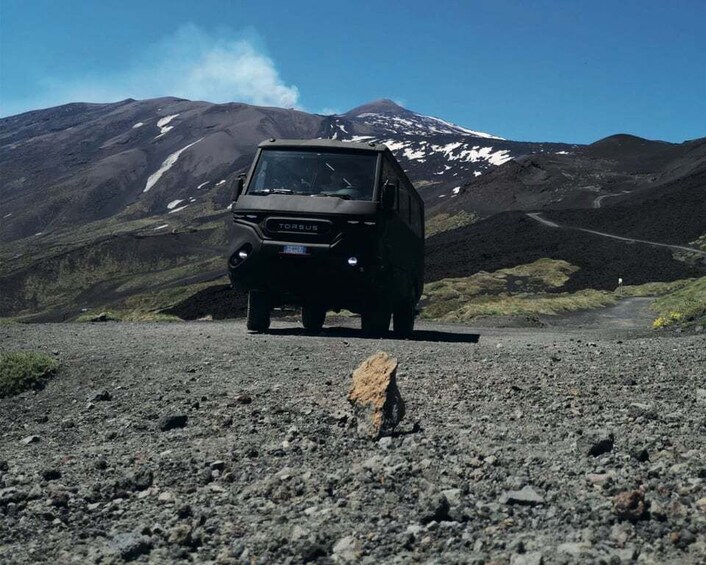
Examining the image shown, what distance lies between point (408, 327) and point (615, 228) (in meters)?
55.7

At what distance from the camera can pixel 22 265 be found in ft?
375

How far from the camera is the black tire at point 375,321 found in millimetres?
14031

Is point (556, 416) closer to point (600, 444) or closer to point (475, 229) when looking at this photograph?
point (600, 444)

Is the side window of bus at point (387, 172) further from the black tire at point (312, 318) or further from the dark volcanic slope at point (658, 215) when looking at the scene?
the dark volcanic slope at point (658, 215)

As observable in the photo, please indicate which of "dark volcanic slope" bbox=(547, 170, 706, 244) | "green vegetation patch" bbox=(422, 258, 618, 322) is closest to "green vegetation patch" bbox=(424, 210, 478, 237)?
"dark volcanic slope" bbox=(547, 170, 706, 244)

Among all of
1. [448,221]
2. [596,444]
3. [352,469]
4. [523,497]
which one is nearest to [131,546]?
[352,469]

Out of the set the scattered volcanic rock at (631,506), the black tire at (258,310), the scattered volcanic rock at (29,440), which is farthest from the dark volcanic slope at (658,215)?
the scattered volcanic rock at (631,506)

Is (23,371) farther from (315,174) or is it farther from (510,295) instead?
(510,295)

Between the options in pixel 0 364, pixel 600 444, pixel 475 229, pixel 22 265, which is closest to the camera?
pixel 600 444

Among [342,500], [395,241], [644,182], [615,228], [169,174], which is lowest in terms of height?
[342,500]

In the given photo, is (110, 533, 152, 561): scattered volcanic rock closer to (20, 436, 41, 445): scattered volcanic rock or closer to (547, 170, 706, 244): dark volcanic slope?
(20, 436, 41, 445): scattered volcanic rock

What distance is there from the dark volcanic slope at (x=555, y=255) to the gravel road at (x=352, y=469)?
36628mm

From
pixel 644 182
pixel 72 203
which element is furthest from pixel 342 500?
pixel 72 203

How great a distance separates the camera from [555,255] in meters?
A: 53.6
